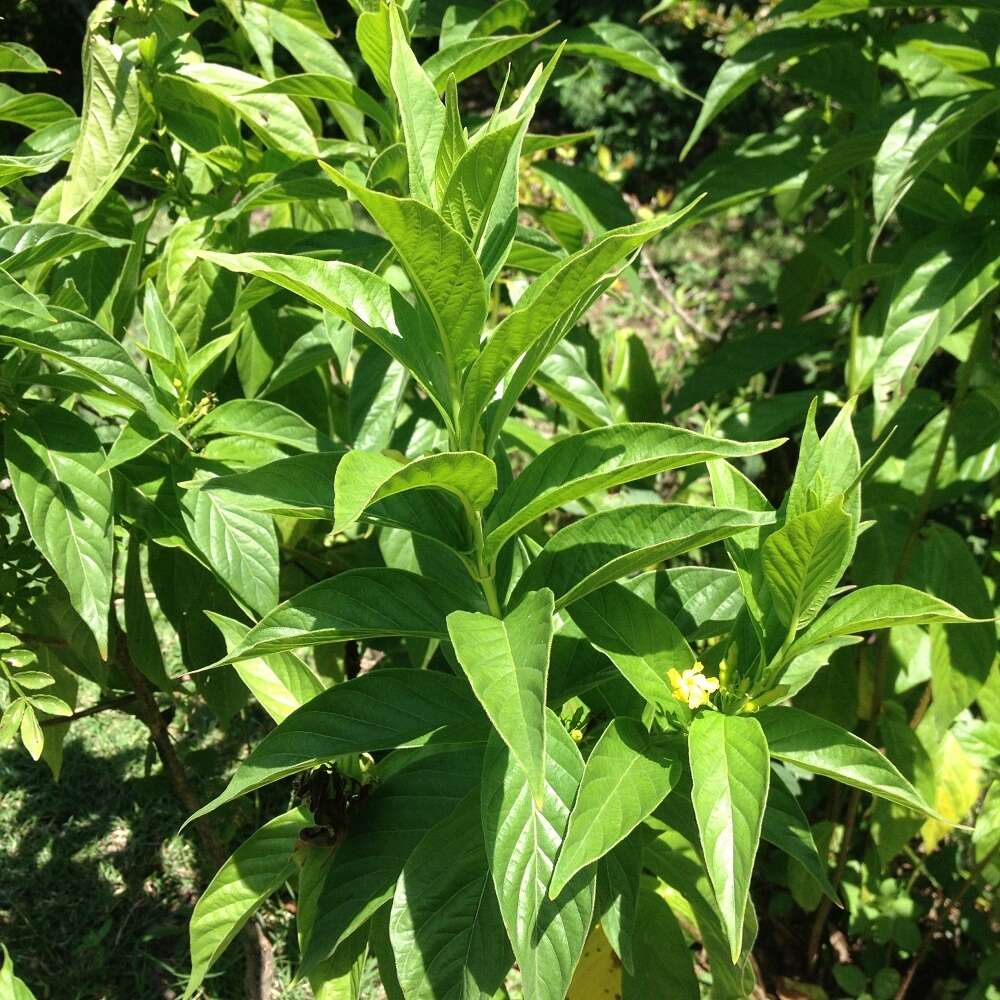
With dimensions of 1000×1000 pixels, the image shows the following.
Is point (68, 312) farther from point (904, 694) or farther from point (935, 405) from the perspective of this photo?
point (904, 694)

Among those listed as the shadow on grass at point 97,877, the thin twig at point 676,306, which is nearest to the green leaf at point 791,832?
the shadow on grass at point 97,877

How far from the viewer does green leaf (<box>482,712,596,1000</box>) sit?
4.00 ft

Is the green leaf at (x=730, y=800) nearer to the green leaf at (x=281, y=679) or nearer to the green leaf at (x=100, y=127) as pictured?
the green leaf at (x=281, y=679)

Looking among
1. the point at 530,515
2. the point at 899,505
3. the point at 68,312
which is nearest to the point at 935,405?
the point at 899,505

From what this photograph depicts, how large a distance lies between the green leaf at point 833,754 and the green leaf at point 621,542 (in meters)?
0.26

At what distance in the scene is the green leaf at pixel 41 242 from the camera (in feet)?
4.77

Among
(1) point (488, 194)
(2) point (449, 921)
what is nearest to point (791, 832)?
(2) point (449, 921)

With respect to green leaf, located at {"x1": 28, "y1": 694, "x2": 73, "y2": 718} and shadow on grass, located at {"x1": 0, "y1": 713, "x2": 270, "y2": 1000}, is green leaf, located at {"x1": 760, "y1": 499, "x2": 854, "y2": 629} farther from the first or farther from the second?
shadow on grass, located at {"x1": 0, "y1": 713, "x2": 270, "y2": 1000}

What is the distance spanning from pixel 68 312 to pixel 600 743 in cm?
93

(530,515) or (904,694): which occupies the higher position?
(530,515)

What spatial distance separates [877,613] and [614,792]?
0.37 m

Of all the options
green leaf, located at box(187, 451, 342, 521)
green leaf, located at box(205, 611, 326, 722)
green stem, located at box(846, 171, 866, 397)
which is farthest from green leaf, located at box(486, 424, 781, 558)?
green stem, located at box(846, 171, 866, 397)

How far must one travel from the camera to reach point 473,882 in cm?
143

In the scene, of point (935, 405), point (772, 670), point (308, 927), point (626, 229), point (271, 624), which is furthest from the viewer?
point (935, 405)
